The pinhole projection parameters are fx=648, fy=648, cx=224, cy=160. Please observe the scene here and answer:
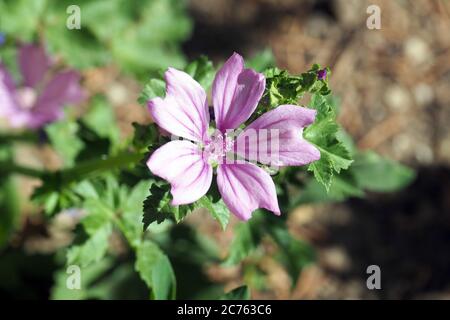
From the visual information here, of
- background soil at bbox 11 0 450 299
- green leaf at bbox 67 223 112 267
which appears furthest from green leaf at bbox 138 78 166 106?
background soil at bbox 11 0 450 299

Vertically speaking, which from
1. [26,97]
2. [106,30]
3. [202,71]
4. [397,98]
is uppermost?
[397,98]

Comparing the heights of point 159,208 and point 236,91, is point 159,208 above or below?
below

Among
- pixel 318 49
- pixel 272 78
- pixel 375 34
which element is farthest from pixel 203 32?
pixel 272 78

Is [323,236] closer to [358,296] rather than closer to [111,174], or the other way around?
[358,296]

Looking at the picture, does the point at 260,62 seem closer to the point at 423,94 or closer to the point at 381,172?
the point at 381,172

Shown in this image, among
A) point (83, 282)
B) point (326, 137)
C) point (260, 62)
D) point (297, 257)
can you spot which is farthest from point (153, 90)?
point (83, 282)

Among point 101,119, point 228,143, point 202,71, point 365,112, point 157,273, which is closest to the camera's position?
point 228,143
